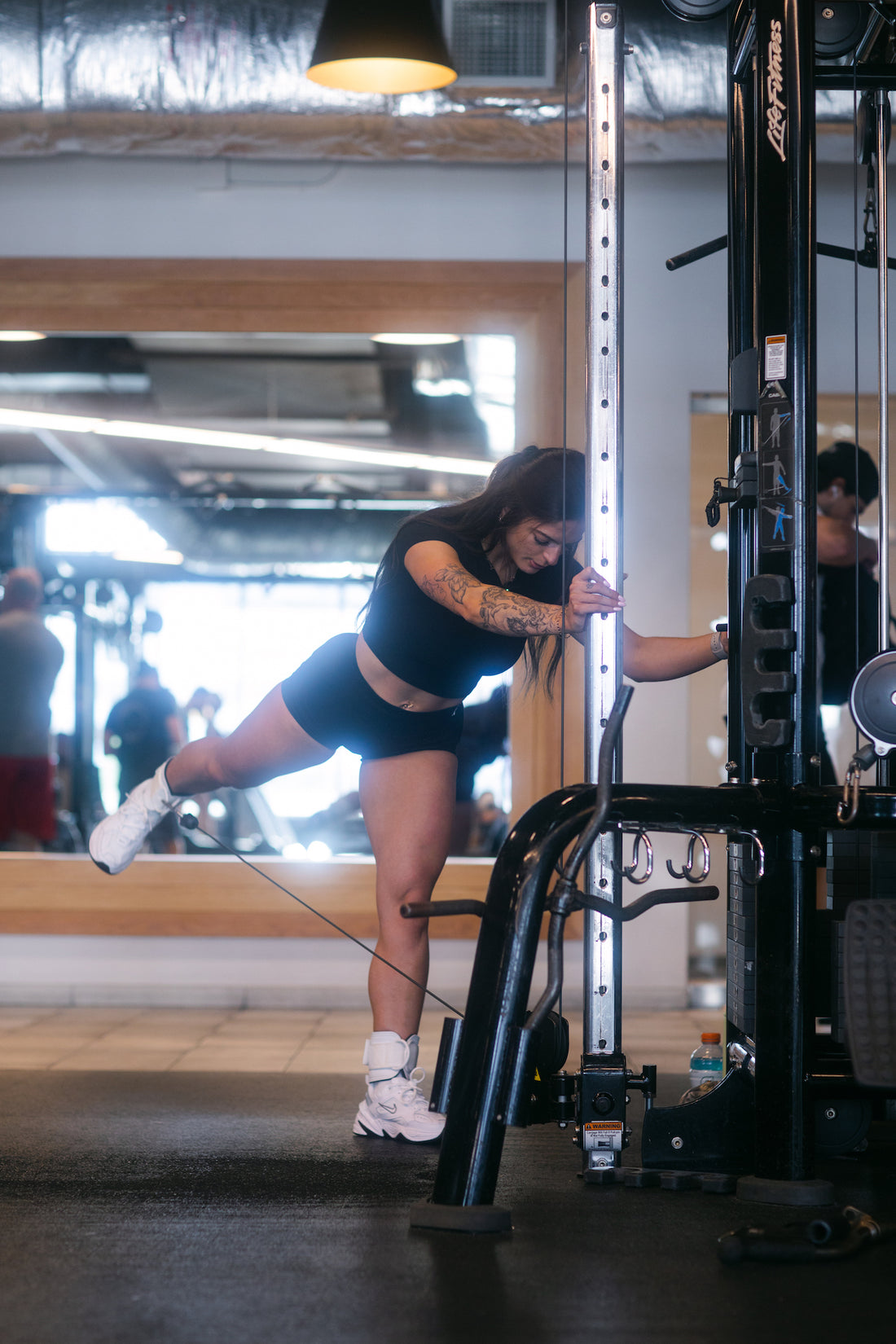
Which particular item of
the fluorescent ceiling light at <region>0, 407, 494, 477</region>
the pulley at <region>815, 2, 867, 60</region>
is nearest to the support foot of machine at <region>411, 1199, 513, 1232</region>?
the pulley at <region>815, 2, 867, 60</region>

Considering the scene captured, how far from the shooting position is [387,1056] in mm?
2252

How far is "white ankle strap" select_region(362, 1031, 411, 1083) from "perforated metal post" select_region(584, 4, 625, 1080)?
392mm

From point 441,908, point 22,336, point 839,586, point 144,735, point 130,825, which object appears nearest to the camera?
point 441,908


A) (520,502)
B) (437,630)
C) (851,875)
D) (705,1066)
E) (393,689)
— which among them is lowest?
(705,1066)

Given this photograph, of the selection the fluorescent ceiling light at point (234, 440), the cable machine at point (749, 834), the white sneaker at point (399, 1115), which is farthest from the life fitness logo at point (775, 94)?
the fluorescent ceiling light at point (234, 440)

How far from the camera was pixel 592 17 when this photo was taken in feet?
6.82

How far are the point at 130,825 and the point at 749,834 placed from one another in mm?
1367

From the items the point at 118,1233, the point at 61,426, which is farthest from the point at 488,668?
the point at 61,426

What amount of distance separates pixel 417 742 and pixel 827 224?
2598 millimetres

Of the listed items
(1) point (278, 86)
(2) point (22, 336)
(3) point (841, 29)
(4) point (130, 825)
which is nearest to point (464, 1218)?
(4) point (130, 825)

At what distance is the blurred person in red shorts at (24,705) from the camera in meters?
5.27

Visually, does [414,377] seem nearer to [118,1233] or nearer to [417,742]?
[417,742]

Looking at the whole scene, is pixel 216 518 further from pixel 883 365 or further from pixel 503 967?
pixel 503 967

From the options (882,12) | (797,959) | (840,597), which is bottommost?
(797,959)
